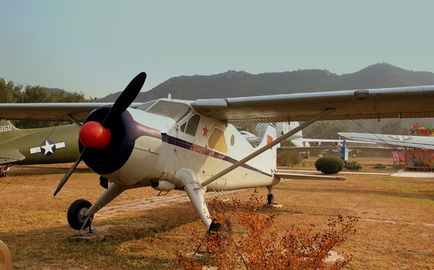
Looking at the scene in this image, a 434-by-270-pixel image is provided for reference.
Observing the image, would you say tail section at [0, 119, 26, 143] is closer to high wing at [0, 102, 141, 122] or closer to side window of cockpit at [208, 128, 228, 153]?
high wing at [0, 102, 141, 122]

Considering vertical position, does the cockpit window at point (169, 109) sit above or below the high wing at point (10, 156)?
above

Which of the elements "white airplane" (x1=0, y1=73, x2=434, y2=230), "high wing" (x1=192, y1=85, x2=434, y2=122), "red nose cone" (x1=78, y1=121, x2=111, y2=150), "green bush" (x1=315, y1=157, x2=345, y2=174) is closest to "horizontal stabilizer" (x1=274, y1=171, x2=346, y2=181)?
"white airplane" (x1=0, y1=73, x2=434, y2=230)

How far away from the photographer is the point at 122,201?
42.9 feet

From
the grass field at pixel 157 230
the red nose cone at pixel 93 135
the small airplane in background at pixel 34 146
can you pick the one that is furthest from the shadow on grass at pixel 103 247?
the small airplane in background at pixel 34 146

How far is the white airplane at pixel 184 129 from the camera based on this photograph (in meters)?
5.76

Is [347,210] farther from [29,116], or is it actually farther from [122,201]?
[29,116]

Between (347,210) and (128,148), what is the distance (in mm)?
8478

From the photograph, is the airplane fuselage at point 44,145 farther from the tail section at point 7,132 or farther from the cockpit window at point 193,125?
the cockpit window at point 193,125

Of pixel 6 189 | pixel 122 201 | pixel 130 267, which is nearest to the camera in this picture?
pixel 130 267

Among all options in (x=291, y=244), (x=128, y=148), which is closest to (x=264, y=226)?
(x=291, y=244)

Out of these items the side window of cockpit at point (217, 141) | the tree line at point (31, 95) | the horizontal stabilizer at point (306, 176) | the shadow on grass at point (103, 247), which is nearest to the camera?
the shadow on grass at point (103, 247)

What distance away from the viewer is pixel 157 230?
847 centimetres

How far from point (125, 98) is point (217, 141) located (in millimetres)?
3221

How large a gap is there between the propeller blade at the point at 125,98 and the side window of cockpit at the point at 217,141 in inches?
107
